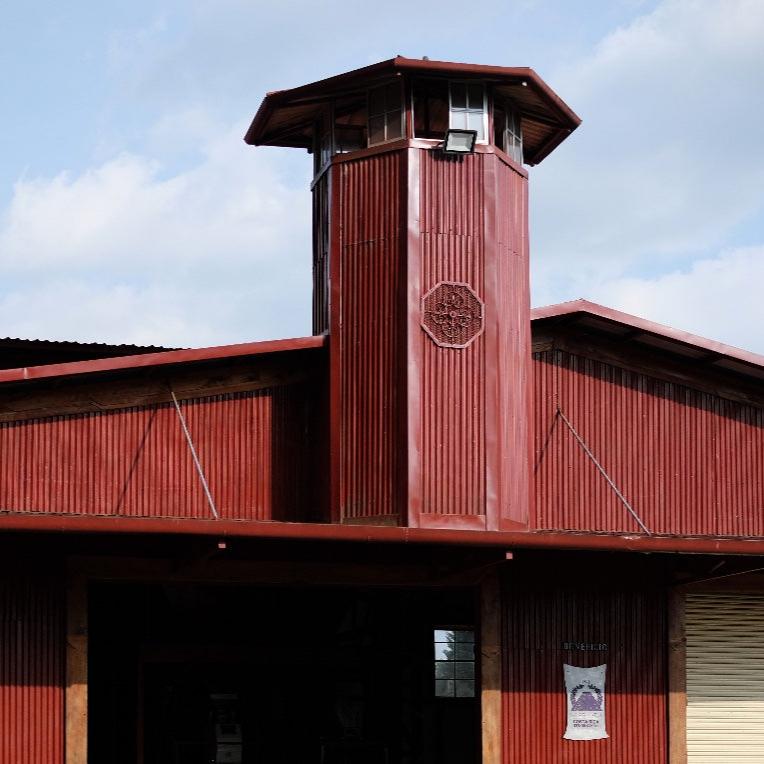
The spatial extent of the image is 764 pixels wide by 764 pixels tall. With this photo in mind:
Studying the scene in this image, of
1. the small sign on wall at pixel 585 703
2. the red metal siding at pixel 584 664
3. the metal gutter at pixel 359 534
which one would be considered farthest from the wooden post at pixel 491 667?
the metal gutter at pixel 359 534

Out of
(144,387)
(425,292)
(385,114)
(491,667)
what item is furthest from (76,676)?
(385,114)

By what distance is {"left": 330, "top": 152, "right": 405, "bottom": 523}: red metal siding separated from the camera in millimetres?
20984

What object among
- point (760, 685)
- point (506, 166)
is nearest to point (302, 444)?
point (506, 166)

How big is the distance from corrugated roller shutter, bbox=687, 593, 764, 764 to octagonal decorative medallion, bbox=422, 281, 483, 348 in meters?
5.54

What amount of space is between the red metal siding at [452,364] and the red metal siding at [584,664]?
2.16 m

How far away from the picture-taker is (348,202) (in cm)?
2203

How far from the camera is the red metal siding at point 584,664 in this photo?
2153cm

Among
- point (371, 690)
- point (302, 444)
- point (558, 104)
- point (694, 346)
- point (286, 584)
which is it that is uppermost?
point (558, 104)

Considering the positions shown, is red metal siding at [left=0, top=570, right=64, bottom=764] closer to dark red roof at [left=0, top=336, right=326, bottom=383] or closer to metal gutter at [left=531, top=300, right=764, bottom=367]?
dark red roof at [left=0, top=336, right=326, bottom=383]

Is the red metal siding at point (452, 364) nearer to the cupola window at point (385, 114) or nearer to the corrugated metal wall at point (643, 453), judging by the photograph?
the cupola window at point (385, 114)

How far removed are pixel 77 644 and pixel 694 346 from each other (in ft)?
33.9

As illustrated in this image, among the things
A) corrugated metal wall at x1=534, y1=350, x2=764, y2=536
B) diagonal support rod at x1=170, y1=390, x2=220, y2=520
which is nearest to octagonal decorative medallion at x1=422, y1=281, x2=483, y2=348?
corrugated metal wall at x1=534, y1=350, x2=764, y2=536

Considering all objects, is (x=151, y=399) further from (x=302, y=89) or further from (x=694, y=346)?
(x=694, y=346)

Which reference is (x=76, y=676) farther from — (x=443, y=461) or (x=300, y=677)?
(x=300, y=677)
